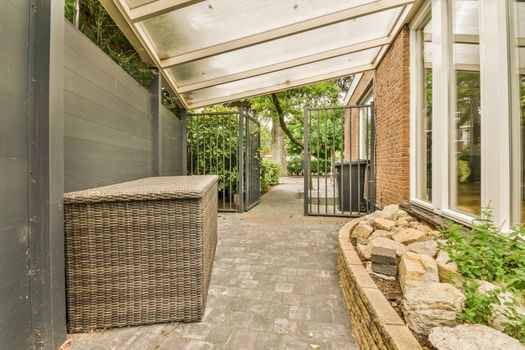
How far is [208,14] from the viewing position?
2707mm

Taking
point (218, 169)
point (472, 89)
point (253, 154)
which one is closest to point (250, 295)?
point (472, 89)

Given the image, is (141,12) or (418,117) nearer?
(141,12)

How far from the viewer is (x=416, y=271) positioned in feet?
4.88

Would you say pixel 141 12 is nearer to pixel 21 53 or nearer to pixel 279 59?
pixel 21 53

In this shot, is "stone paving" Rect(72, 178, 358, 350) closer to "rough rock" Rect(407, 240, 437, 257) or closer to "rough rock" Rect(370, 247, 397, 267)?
"rough rock" Rect(370, 247, 397, 267)

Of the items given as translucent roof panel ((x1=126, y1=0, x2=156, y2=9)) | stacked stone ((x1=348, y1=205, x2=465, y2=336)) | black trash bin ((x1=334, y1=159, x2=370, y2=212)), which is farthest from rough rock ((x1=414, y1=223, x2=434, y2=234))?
translucent roof panel ((x1=126, y1=0, x2=156, y2=9))

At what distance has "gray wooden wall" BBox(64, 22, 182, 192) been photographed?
5.69 feet

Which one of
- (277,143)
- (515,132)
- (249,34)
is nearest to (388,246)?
(515,132)

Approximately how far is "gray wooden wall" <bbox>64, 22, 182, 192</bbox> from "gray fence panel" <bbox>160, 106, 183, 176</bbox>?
52 centimetres

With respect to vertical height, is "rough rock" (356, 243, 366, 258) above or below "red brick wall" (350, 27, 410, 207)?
below

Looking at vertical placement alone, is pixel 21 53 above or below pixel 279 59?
below

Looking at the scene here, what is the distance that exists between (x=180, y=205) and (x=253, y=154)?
441 cm

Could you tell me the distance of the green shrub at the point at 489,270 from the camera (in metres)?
1.09

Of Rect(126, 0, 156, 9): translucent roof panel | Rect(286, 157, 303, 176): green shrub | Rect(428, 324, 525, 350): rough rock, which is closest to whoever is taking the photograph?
Rect(428, 324, 525, 350): rough rock
